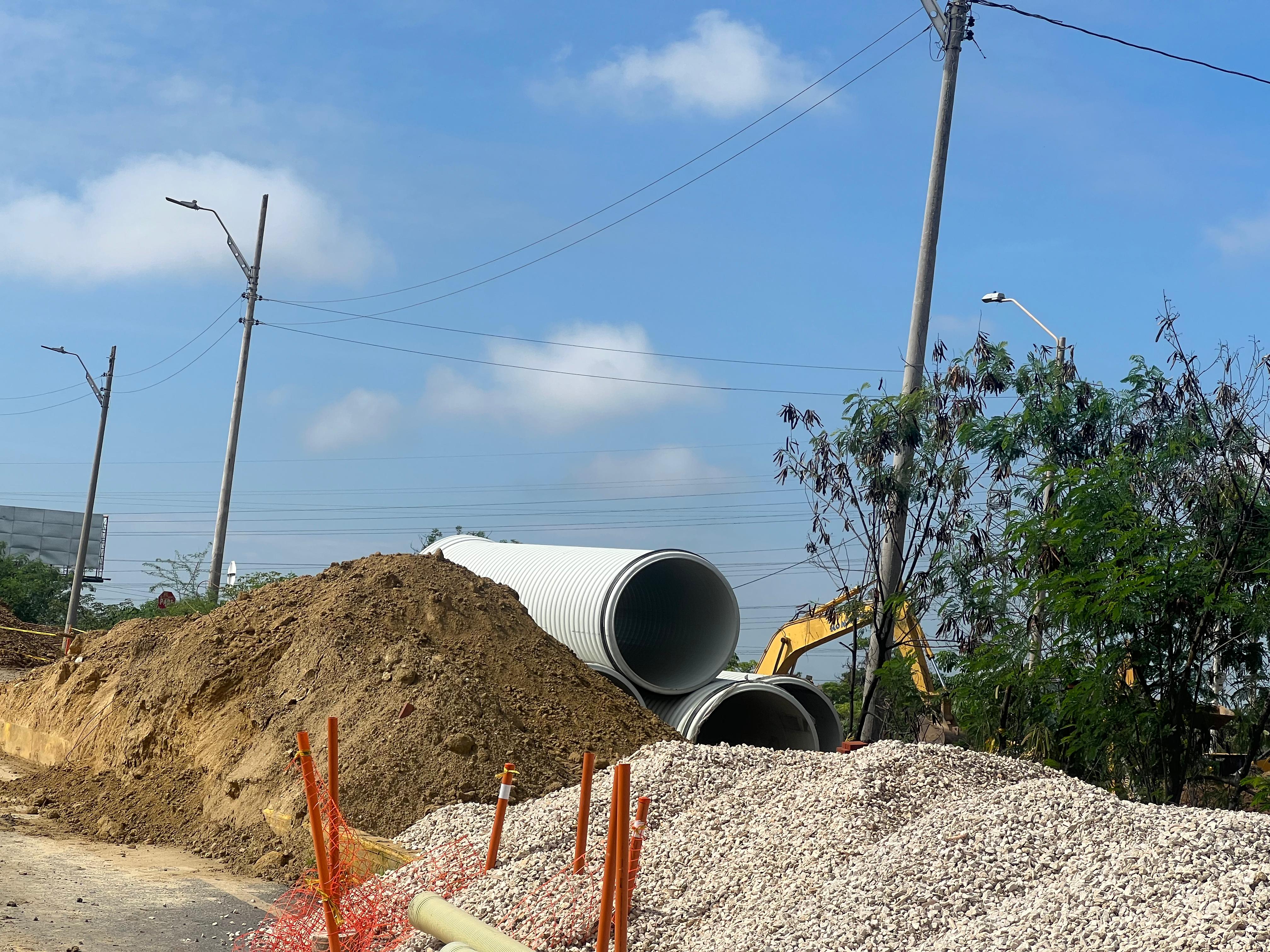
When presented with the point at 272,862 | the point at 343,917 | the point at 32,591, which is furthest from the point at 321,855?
the point at 32,591

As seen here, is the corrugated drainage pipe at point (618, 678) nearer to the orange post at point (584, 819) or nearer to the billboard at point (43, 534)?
the orange post at point (584, 819)

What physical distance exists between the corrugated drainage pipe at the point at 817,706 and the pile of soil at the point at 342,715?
309cm

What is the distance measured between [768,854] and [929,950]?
150cm

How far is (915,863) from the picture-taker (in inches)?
239

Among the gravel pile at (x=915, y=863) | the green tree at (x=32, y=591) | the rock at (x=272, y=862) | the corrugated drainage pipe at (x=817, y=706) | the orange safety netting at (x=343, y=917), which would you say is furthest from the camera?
the green tree at (x=32, y=591)

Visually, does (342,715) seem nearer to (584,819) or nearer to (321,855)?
(321,855)

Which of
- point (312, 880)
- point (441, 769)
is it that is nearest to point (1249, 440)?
point (441, 769)

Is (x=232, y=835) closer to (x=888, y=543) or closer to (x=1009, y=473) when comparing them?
(x=888, y=543)

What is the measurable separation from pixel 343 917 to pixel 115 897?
89.5 inches

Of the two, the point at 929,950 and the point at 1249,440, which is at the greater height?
the point at 1249,440

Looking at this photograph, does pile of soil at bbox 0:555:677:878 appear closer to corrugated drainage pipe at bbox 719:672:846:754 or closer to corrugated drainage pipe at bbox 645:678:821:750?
corrugated drainage pipe at bbox 645:678:821:750

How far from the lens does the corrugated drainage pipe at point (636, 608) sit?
43.6ft

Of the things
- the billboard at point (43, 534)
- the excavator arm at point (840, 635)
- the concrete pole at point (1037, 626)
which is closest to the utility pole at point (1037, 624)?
the concrete pole at point (1037, 626)

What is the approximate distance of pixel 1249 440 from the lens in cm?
959
